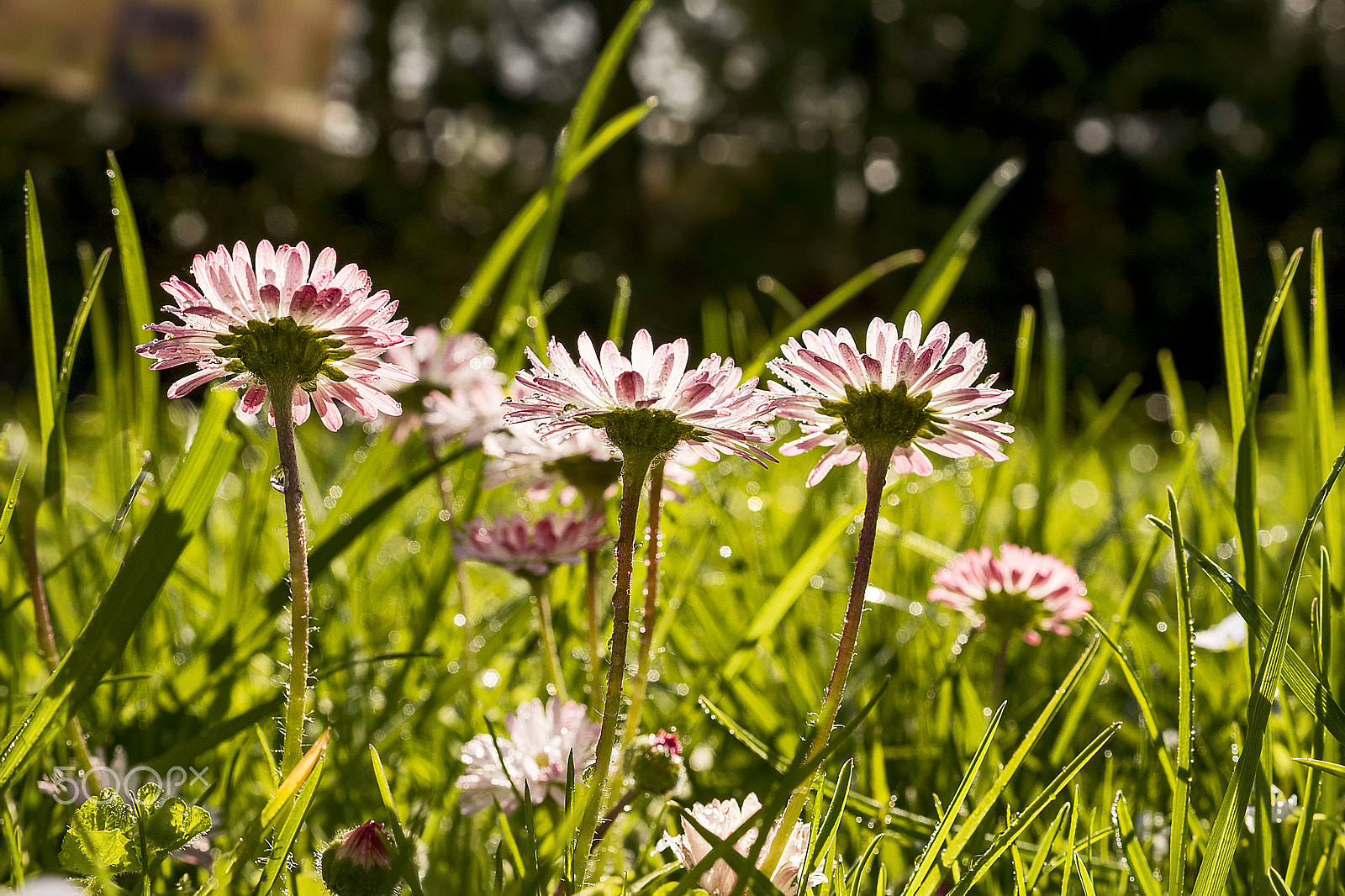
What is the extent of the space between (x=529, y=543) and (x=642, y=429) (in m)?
0.20

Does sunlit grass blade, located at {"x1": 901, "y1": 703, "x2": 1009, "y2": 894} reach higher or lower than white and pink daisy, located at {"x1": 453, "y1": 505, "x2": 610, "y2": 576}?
lower

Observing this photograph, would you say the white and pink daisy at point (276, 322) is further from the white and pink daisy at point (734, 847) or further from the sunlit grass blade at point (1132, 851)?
the sunlit grass blade at point (1132, 851)

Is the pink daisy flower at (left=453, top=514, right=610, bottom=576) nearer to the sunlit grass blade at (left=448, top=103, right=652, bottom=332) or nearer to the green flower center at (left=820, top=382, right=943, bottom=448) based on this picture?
the green flower center at (left=820, top=382, right=943, bottom=448)

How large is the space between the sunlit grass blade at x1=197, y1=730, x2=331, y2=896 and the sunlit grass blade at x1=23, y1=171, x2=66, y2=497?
0.85 ft

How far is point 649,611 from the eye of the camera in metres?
0.57

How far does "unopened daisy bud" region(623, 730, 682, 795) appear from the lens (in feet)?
1.56

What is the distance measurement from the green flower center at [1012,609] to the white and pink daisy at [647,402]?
28 centimetres

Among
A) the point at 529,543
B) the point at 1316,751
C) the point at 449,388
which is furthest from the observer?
the point at 449,388

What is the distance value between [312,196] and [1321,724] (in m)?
5.56

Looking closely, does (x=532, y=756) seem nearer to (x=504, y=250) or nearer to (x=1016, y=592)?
(x=1016, y=592)

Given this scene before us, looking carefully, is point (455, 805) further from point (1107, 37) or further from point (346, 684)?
point (1107, 37)

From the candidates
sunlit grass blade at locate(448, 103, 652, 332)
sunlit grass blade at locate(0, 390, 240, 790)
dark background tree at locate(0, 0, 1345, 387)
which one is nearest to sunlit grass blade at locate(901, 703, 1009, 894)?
sunlit grass blade at locate(0, 390, 240, 790)

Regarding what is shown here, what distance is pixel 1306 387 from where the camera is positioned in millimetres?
750

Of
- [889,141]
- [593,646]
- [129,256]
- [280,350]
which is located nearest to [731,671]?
[593,646]
